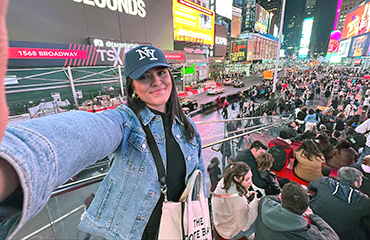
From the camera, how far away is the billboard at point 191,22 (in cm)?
2162

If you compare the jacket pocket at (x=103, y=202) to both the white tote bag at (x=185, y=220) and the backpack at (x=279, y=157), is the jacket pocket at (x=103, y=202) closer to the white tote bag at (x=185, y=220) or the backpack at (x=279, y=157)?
the white tote bag at (x=185, y=220)

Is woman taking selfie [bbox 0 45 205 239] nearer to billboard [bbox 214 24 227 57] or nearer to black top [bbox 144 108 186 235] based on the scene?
black top [bbox 144 108 186 235]

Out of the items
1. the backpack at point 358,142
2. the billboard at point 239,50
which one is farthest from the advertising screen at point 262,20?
the backpack at point 358,142

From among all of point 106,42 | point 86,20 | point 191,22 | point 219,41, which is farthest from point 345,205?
point 219,41

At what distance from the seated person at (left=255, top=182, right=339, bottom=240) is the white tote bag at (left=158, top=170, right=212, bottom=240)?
1327mm

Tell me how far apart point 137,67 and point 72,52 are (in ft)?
42.1

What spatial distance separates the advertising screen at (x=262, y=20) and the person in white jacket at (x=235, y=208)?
63387 mm

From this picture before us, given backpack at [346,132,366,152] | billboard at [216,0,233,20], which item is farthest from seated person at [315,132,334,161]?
billboard at [216,0,233,20]

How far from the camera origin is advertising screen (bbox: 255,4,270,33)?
5339 cm

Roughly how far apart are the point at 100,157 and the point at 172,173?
0.51 metres

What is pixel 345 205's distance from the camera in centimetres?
225

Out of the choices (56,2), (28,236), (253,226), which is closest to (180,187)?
(253,226)

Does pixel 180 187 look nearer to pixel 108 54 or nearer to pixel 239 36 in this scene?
pixel 108 54

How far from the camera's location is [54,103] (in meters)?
11.0
